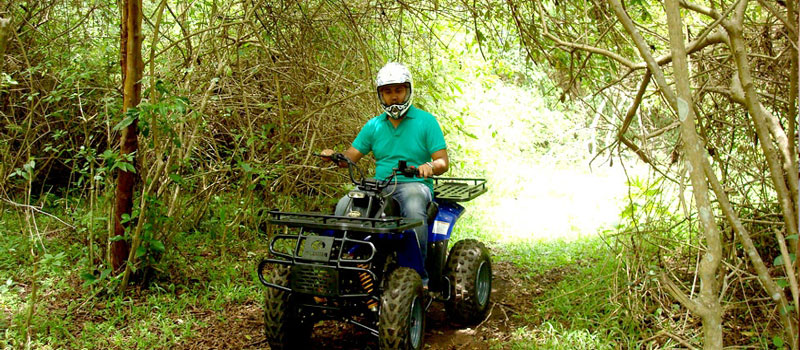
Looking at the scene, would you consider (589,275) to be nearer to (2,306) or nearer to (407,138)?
(407,138)

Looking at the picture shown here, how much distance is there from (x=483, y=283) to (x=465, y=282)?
43 cm

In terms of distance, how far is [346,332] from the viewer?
473 cm

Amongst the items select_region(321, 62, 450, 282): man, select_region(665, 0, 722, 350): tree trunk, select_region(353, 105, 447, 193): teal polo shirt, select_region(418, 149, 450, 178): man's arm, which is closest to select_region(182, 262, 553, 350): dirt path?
select_region(321, 62, 450, 282): man

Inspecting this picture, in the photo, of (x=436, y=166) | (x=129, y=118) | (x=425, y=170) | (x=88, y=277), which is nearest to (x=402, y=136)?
(x=436, y=166)

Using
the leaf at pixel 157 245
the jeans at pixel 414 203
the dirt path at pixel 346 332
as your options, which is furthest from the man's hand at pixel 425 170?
the leaf at pixel 157 245

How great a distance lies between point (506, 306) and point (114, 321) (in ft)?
10.0

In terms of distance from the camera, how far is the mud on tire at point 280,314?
393 cm

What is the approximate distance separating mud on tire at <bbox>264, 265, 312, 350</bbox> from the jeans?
59 cm

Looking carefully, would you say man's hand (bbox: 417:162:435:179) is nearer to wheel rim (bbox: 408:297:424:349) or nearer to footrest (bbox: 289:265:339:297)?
wheel rim (bbox: 408:297:424:349)

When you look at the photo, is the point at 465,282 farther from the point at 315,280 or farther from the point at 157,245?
the point at 157,245

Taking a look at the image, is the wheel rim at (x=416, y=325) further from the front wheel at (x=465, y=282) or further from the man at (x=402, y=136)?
the front wheel at (x=465, y=282)

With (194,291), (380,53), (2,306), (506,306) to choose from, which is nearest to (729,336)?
(506,306)

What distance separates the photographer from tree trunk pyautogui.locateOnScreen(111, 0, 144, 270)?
4.82 meters

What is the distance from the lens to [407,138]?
4.68 meters
